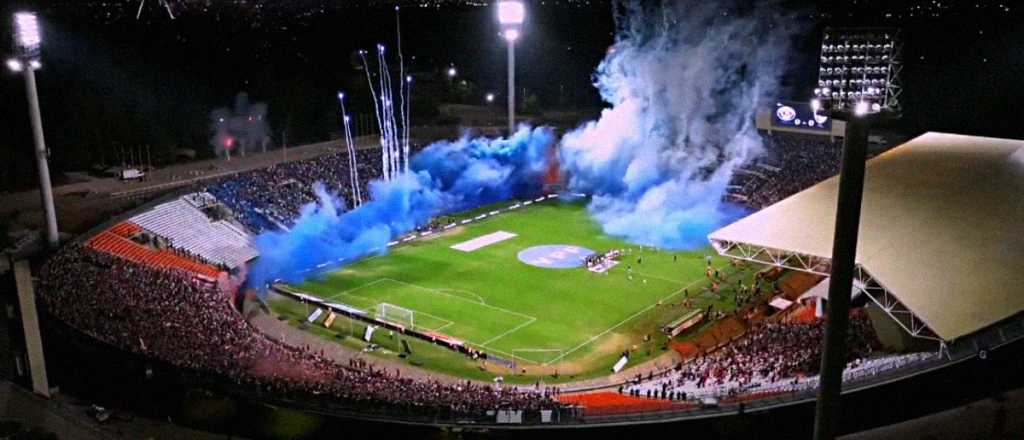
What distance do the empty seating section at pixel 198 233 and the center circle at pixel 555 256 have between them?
1377cm

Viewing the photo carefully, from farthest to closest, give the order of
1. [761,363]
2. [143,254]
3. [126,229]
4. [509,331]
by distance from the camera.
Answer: [126,229], [143,254], [509,331], [761,363]

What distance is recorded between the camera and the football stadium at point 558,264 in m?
19.1

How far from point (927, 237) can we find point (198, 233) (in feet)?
102

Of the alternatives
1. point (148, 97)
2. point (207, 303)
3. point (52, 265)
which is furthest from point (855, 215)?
point (148, 97)

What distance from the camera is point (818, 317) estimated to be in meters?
29.4

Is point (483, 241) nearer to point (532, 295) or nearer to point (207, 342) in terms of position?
point (532, 295)

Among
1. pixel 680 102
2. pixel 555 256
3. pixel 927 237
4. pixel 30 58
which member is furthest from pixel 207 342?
pixel 680 102

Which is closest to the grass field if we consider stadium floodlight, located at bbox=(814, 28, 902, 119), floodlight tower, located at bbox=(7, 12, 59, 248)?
floodlight tower, located at bbox=(7, 12, 59, 248)

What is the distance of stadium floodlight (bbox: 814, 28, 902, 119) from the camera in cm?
1516

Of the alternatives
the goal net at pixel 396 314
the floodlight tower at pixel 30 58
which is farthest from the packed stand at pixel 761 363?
the floodlight tower at pixel 30 58

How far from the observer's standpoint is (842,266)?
14.6m

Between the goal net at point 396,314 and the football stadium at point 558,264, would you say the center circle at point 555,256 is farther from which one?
the goal net at point 396,314

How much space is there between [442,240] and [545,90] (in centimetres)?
3165

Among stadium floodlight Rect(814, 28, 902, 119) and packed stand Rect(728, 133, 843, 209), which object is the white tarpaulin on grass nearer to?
packed stand Rect(728, 133, 843, 209)
